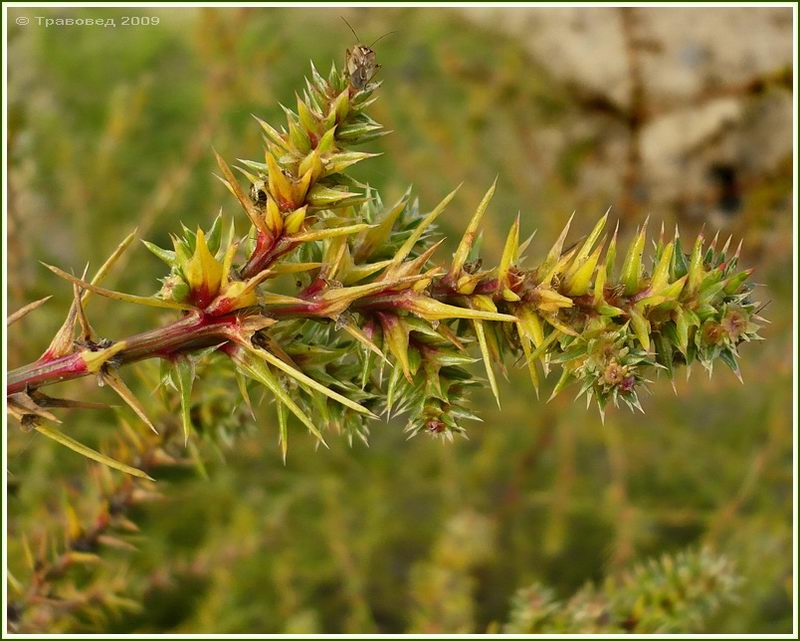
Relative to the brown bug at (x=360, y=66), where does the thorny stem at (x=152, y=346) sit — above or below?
below

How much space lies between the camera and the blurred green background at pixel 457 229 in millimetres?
3002

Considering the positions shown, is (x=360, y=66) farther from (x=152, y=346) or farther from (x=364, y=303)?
(x=152, y=346)

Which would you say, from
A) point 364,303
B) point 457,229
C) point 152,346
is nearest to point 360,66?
point 364,303

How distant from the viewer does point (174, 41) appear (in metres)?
4.21

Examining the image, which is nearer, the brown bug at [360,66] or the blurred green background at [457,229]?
the brown bug at [360,66]

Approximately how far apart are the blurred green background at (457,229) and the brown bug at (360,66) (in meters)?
1.88

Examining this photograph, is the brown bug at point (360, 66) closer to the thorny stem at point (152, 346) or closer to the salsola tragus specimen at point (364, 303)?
the salsola tragus specimen at point (364, 303)

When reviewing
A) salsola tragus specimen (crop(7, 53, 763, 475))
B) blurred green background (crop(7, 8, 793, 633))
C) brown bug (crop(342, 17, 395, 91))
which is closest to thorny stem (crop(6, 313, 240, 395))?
salsola tragus specimen (crop(7, 53, 763, 475))

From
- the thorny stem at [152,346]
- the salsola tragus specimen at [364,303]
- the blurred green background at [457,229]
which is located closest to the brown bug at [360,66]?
the salsola tragus specimen at [364,303]

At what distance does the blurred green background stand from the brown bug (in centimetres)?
188

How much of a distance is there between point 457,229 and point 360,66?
2921mm

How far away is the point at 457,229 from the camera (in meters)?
3.80

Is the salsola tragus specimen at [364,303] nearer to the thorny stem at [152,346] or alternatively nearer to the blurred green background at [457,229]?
the thorny stem at [152,346]

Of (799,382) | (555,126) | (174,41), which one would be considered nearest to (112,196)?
(174,41)
